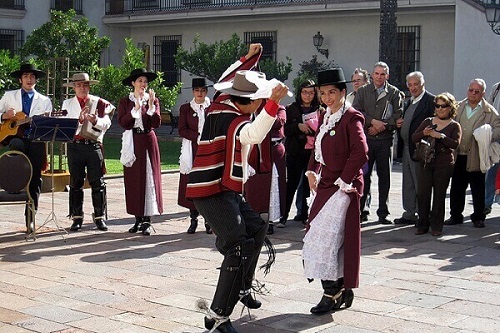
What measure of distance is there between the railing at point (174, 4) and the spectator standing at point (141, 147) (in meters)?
18.7

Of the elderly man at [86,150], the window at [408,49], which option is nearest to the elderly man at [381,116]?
the elderly man at [86,150]

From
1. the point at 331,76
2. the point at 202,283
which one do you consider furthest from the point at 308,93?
the point at 331,76

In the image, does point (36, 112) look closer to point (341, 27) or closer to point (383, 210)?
point (383, 210)

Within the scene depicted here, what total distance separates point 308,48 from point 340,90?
77.6 feet

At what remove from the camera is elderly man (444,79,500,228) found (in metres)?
11.1

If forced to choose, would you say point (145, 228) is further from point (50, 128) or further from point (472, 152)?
point (472, 152)

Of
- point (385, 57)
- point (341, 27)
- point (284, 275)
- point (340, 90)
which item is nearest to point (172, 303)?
point (284, 275)

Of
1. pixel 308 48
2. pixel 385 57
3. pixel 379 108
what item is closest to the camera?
pixel 379 108

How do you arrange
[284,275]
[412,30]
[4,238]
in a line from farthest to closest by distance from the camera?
[412,30]
[4,238]
[284,275]

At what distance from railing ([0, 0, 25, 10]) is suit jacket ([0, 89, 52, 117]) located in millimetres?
23772

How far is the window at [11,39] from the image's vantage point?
33.2 meters

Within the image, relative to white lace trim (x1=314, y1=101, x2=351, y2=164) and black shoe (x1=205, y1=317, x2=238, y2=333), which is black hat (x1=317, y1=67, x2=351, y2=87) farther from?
black shoe (x1=205, y1=317, x2=238, y2=333)

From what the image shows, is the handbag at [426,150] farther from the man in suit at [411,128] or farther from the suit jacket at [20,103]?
the suit jacket at [20,103]

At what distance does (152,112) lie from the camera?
34.5 feet
